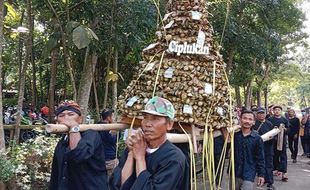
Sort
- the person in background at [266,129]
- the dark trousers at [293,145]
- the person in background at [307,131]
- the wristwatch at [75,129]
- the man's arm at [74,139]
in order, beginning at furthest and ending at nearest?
1. the person in background at [307,131]
2. the dark trousers at [293,145]
3. the person in background at [266,129]
4. the man's arm at [74,139]
5. the wristwatch at [75,129]

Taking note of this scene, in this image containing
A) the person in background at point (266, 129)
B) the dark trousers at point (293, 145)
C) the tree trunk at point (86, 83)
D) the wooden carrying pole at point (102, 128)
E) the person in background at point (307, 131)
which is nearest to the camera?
the wooden carrying pole at point (102, 128)

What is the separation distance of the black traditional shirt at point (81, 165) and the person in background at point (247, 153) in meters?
2.36

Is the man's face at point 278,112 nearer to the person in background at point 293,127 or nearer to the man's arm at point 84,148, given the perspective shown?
the person in background at point 293,127

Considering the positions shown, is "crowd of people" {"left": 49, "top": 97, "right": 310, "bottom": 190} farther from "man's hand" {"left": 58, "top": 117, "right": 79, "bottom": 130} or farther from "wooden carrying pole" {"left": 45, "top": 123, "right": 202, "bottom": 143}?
"wooden carrying pole" {"left": 45, "top": 123, "right": 202, "bottom": 143}

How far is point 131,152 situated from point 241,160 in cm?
350

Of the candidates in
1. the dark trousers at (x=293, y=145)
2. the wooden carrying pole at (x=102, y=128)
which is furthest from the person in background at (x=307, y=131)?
the wooden carrying pole at (x=102, y=128)

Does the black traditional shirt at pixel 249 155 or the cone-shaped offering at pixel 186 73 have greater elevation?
the cone-shaped offering at pixel 186 73

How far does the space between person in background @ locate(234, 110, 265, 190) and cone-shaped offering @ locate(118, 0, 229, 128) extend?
1.60 metres

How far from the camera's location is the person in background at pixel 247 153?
234 inches

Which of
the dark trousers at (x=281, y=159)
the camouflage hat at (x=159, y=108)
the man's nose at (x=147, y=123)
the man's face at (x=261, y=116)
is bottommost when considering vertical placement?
the dark trousers at (x=281, y=159)

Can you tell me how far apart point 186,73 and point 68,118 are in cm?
128

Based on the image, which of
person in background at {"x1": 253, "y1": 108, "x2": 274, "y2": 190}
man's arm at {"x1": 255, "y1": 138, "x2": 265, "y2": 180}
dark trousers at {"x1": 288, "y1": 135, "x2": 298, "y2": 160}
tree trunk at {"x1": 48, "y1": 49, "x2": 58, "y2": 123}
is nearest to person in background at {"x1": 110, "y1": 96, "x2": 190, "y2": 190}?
man's arm at {"x1": 255, "y1": 138, "x2": 265, "y2": 180}

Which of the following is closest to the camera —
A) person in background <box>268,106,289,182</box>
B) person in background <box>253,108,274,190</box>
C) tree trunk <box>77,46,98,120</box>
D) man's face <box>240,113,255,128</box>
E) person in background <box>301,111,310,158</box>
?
man's face <box>240,113,255,128</box>

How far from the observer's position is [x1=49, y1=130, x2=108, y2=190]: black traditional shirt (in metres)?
3.93
